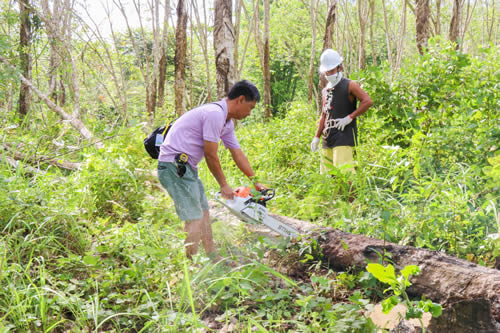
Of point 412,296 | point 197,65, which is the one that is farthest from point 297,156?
point 197,65

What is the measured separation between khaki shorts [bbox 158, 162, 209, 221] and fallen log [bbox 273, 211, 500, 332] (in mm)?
1016

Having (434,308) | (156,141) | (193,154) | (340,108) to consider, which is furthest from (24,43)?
(434,308)

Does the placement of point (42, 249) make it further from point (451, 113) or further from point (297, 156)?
point (451, 113)

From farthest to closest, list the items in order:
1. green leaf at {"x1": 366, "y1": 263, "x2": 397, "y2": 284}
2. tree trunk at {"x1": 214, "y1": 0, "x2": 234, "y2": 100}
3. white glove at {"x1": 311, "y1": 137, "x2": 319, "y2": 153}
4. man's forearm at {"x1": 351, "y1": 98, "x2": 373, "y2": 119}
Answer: tree trunk at {"x1": 214, "y1": 0, "x2": 234, "y2": 100} → white glove at {"x1": 311, "y1": 137, "x2": 319, "y2": 153} → man's forearm at {"x1": 351, "y1": 98, "x2": 373, "y2": 119} → green leaf at {"x1": 366, "y1": 263, "x2": 397, "y2": 284}

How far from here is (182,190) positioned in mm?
3275

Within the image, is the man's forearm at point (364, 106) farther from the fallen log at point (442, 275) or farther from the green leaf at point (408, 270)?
the green leaf at point (408, 270)

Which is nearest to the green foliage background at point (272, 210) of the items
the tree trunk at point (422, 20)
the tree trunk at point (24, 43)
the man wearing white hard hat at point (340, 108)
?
the man wearing white hard hat at point (340, 108)

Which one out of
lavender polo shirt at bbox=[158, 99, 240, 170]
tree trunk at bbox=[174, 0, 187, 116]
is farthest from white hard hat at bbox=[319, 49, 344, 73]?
tree trunk at bbox=[174, 0, 187, 116]

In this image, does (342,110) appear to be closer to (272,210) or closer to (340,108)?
(340,108)

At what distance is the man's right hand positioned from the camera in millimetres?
3256

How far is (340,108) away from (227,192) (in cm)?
203

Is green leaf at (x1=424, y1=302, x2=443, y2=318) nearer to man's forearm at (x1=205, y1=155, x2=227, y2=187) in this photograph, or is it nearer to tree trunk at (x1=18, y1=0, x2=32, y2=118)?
man's forearm at (x1=205, y1=155, x2=227, y2=187)

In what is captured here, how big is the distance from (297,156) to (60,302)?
4271mm

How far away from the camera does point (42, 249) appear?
3219mm
